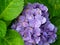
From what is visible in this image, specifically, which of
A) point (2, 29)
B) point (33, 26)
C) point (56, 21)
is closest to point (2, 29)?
point (2, 29)

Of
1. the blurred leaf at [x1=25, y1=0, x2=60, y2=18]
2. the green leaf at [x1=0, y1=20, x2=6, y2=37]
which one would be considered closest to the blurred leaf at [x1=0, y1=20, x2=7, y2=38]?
the green leaf at [x1=0, y1=20, x2=6, y2=37]

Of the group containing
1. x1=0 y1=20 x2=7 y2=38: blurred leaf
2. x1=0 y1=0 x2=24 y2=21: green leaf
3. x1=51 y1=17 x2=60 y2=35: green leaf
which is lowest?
x1=51 y1=17 x2=60 y2=35: green leaf

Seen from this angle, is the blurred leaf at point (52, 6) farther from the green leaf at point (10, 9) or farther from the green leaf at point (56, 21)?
the green leaf at point (10, 9)

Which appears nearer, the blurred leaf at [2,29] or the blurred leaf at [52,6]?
the blurred leaf at [2,29]

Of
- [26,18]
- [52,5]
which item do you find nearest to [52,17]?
[52,5]

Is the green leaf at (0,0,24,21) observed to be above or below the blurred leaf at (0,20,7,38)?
above

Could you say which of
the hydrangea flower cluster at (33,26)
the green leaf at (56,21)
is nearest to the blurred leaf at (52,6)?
the green leaf at (56,21)

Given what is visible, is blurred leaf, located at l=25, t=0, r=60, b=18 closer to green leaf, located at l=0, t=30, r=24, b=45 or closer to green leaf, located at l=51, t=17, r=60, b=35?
green leaf, located at l=51, t=17, r=60, b=35

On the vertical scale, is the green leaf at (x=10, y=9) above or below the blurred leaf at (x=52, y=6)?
above
